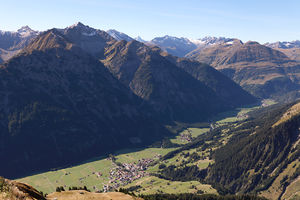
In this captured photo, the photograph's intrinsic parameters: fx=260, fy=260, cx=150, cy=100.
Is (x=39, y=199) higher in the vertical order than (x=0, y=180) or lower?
lower

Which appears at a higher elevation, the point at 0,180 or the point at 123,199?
the point at 0,180

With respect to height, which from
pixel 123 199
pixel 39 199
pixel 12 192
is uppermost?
pixel 12 192

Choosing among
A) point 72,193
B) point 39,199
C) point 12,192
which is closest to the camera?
point 12,192

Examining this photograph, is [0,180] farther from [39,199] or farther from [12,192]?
[39,199]

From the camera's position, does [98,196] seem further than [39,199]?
Yes

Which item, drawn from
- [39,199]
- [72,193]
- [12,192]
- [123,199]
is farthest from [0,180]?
[123,199]

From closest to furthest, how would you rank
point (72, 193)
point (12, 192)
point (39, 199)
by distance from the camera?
point (12, 192) < point (39, 199) < point (72, 193)

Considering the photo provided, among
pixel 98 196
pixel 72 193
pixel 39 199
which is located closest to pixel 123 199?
pixel 98 196

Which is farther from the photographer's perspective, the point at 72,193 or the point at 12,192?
the point at 72,193

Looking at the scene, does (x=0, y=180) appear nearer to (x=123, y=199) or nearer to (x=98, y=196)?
(x=98, y=196)
